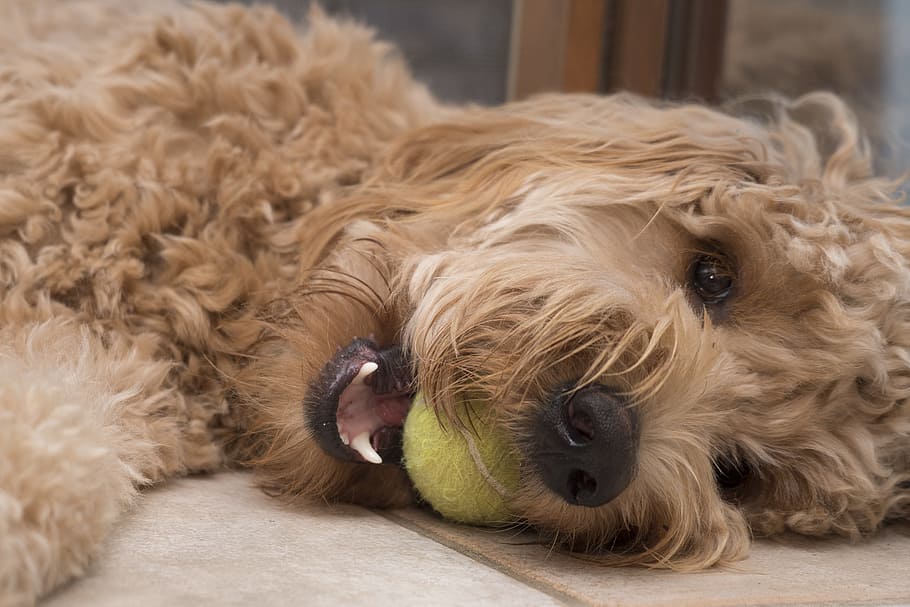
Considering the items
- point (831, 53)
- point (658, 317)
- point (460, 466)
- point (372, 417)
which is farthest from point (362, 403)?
point (831, 53)

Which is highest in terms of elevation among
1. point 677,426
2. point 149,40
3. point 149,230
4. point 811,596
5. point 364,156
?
point 149,40

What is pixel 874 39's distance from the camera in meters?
3.17

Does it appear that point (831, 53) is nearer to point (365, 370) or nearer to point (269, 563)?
point (365, 370)

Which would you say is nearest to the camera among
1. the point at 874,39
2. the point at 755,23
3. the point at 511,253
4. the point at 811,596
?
the point at 811,596

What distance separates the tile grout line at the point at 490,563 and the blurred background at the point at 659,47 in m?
1.85

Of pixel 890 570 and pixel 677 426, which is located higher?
pixel 677 426

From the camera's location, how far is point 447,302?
161cm

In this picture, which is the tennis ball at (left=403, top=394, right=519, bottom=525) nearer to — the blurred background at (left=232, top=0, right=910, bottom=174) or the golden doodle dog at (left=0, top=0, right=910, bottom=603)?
the golden doodle dog at (left=0, top=0, right=910, bottom=603)

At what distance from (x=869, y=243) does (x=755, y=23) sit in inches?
77.3

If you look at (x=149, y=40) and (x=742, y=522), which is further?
(x=149, y=40)

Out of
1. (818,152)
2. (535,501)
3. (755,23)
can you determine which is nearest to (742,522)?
(535,501)

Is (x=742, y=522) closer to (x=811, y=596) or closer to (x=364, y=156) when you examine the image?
(x=811, y=596)

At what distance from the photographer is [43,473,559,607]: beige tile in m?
1.25

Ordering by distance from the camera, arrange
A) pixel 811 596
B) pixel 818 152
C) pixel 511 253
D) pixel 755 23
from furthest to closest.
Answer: pixel 755 23 → pixel 818 152 → pixel 511 253 → pixel 811 596
